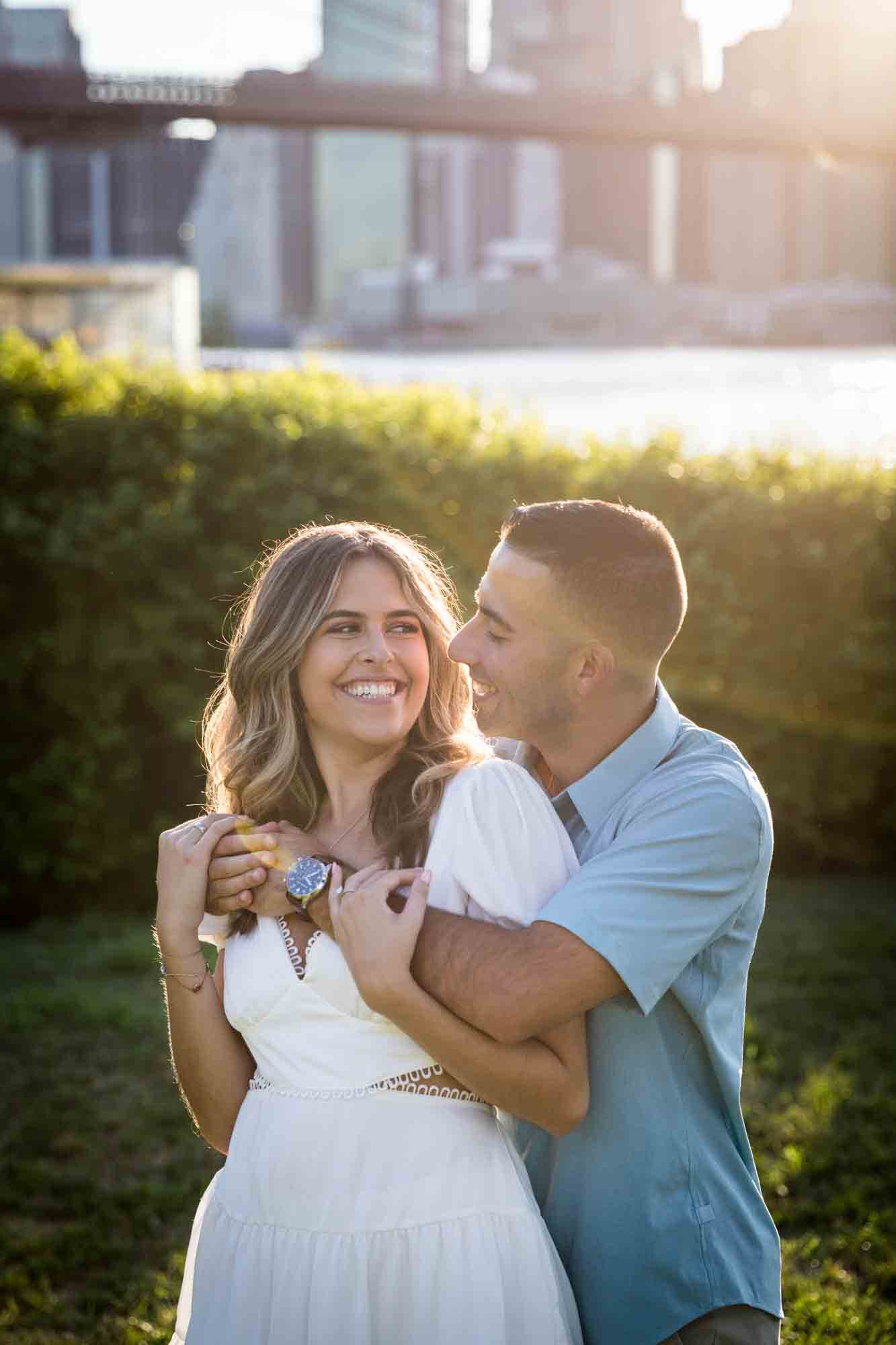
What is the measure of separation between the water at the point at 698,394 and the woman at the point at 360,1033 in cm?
498

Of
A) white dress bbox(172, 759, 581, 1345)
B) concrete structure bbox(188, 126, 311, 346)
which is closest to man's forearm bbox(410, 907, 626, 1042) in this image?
white dress bbox(172, 759, 581, 1345)

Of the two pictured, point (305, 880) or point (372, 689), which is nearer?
point (305, 880)

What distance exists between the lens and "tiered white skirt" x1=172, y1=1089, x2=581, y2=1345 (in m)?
2.00

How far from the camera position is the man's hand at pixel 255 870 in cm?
216

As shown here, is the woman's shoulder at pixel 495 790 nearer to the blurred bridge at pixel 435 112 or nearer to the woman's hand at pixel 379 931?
the woman's hand at pixel 379 931

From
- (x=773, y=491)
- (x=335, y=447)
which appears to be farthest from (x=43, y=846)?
(x=773, y=491)

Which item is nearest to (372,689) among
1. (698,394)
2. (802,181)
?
(698,394)

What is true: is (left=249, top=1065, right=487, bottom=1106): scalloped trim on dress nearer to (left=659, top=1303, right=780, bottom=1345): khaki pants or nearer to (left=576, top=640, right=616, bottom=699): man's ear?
(left=659, top=1303, right=780, bottom=1345): khaki pants

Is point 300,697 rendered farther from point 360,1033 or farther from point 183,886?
point 360,1033

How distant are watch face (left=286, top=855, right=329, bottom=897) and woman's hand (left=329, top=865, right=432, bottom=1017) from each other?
33 millimetres

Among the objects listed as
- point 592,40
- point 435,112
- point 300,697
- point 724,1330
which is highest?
point 592,40

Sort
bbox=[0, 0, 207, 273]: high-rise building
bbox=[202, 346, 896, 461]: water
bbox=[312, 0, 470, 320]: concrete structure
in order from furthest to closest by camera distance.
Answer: bbox=[312, 0, 470, 320]: concrete structure → bbox=[0, 0, 207, 273]: high-rise building → bbox=[202, 346, 896, 461]: water

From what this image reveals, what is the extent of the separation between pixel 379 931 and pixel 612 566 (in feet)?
2.06

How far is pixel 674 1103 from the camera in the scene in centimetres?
206
